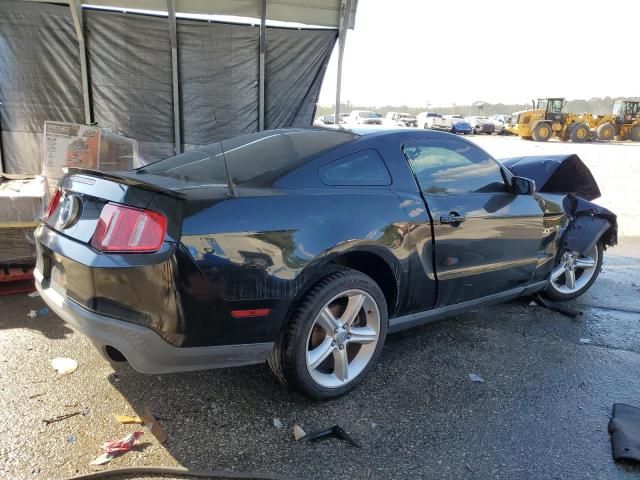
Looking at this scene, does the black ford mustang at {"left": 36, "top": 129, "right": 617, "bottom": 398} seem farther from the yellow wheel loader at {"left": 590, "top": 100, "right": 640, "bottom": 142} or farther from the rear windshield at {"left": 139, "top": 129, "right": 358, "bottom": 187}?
the yellow wheel loader at {"left": 590, "top": 100, "right": 640, "bottom": 142}

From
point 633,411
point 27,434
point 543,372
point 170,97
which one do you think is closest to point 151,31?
point 170,97

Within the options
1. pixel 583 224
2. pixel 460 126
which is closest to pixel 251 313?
pixel 583 224

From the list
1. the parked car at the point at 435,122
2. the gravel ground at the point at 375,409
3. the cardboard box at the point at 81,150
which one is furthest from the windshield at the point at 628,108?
the cardboard box at the point at 81,150

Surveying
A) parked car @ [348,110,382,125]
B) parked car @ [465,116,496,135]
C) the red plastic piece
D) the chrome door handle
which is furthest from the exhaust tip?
parked car @ [465,116,496,135]

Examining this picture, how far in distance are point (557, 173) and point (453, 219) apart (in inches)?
91.1

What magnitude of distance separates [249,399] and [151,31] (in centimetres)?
622

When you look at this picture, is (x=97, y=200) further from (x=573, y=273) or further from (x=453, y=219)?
(x=573, y=273)

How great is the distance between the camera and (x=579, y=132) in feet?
102

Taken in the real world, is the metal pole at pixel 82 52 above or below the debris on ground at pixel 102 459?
above

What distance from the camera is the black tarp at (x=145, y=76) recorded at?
280 inches

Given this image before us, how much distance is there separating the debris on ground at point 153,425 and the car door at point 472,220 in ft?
6.39

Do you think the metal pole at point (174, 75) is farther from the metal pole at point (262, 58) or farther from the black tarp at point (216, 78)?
the metal pole at point (262, 58)

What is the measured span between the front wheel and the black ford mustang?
2.78 ft

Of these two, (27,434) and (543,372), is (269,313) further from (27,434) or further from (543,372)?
(543,372)
